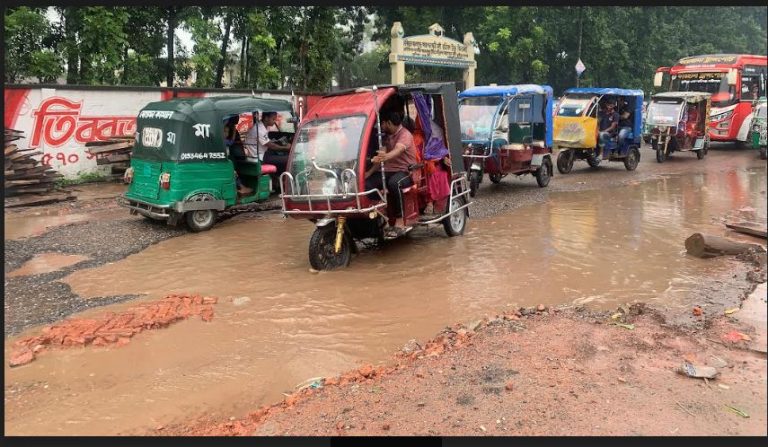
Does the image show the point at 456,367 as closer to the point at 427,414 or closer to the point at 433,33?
the point at 427,414

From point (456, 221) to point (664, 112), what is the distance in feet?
Answer: 43.0

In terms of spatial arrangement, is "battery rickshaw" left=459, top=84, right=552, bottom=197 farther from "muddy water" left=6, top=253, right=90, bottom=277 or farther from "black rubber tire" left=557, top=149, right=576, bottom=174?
"muddy water" left=6, top=253, right=90, bottom=277

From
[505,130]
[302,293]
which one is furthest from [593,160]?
[302,293]

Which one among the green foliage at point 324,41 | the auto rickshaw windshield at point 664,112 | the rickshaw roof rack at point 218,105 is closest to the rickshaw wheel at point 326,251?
the green foliage at point 324,41

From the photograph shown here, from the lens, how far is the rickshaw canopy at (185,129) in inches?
342

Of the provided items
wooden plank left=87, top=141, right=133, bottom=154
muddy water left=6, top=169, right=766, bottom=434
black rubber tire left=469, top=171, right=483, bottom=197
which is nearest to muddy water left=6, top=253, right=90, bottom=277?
muddy water left=6, top=169, right=766, bottom=434

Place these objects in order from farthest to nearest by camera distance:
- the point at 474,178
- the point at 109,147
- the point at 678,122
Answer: the point at 678,122, the point at 109,147, the point at 474,178

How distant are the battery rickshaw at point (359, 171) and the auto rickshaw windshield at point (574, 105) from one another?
29.2ft

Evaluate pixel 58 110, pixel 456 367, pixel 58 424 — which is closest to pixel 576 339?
pixel 456 367

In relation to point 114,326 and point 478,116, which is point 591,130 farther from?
point 114,326

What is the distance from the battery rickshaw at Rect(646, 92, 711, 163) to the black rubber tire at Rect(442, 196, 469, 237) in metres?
12.6

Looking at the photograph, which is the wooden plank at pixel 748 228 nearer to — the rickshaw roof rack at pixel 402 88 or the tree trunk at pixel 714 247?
the tree trunk at pixel 714 247

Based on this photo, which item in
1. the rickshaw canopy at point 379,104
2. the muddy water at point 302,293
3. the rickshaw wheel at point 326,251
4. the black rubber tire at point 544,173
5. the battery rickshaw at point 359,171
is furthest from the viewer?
the black rubber tire at point 544,173

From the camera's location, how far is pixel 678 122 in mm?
18547
